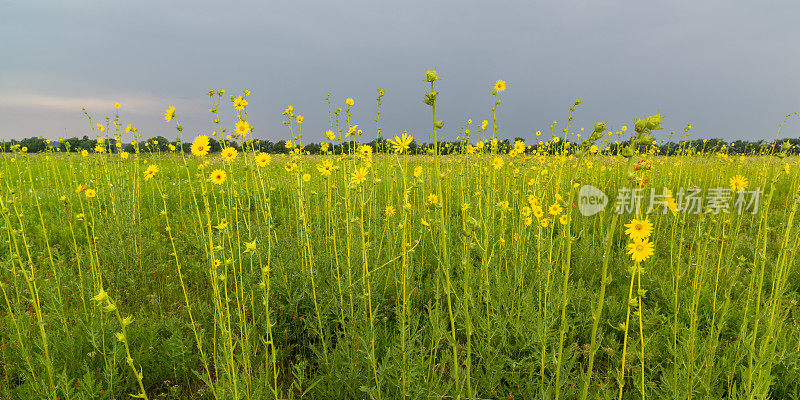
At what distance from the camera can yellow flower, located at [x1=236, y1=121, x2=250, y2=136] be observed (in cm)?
257

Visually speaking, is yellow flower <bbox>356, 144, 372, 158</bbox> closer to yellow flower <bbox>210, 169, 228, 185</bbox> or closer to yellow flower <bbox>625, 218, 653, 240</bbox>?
yellow flower <bbox>210, 169, 228, 185</bbox>

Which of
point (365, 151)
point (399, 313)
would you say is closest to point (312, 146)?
point (365, 151)

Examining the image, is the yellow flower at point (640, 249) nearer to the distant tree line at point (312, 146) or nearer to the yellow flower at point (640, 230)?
the yellow flower at point (640, 230)

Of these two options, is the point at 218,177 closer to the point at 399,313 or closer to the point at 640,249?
the point at 399,313

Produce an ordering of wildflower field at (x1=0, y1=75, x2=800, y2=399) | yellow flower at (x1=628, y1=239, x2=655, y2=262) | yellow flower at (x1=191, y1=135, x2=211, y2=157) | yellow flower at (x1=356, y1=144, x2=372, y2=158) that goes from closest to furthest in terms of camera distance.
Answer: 1. yellow flower at (x1=628, y1=239, x2=655, y2=262)
2. wildflower field at (x1=0, y1=75, x2=800, y2=399)
3. yellow flower at (x1=191, y1=135, x2=211, y2=157)
4. yellow flower at (x1=356, y1=144, x2=372, y2=158)

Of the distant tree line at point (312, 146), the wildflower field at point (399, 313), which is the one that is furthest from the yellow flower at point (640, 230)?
the distant tree line at point (312, 146)

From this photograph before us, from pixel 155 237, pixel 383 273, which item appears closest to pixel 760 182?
pixel 383 273

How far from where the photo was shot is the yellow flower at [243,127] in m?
2.57

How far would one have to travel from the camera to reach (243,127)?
261cm

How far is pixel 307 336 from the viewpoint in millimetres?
2295

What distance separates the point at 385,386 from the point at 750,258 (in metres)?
3.74

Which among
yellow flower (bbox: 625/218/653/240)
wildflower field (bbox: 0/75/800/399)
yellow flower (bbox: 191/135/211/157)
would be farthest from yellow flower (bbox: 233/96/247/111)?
yellow flower (bbox: 625/218/653/240)

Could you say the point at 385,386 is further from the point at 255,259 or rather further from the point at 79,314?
the point at 79,314

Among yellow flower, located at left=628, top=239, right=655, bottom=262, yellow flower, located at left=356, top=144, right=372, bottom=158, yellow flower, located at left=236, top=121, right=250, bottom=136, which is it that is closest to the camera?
yellow flower, located at left=628, top=239, right=655, bottom=262
